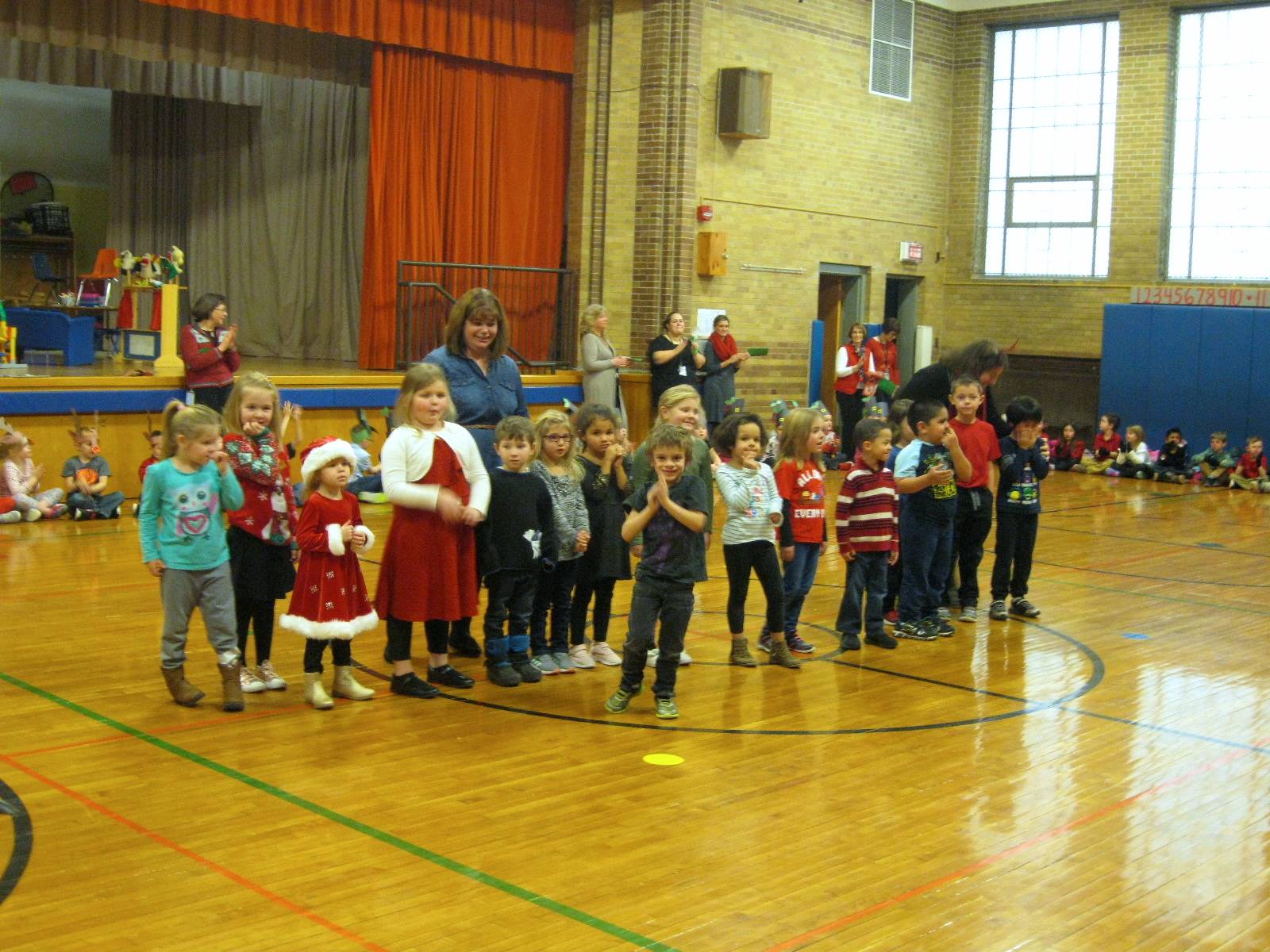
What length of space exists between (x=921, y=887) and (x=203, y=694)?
3103 millimetres

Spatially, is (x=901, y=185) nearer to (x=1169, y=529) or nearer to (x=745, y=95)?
(x=745, y=95)

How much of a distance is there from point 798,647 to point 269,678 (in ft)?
8.37

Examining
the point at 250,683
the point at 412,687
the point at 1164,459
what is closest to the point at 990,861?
the point at 412,687

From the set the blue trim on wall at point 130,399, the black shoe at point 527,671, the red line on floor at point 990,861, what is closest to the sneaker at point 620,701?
the black shoe at point 527,671

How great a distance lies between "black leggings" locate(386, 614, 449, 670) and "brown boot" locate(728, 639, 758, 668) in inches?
55.1

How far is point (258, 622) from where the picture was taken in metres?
5.86

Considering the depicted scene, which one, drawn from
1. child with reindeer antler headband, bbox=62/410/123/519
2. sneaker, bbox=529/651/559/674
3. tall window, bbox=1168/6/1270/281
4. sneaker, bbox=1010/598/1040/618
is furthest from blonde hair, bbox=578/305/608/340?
tall window, bbox=1168/6/1270/281

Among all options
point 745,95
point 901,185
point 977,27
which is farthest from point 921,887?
point 977,27

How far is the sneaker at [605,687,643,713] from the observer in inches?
228

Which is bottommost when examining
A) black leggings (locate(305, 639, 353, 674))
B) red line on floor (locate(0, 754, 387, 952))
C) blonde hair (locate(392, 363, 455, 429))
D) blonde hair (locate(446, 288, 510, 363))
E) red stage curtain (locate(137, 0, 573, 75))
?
red line on floor (locate(0, 754, 387, 952))

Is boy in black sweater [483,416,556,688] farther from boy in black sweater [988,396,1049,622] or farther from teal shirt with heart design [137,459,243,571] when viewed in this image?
boy in black sweater [988,396,1049,622]

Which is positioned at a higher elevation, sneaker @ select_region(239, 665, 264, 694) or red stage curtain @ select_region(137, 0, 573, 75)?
red stage curtain @ select_region(137, 0, 573, 75)

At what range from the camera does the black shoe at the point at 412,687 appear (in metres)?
5.89

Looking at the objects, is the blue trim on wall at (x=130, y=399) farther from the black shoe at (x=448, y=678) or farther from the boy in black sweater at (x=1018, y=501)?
the boy in black sweater at (x=1018, y=501)
